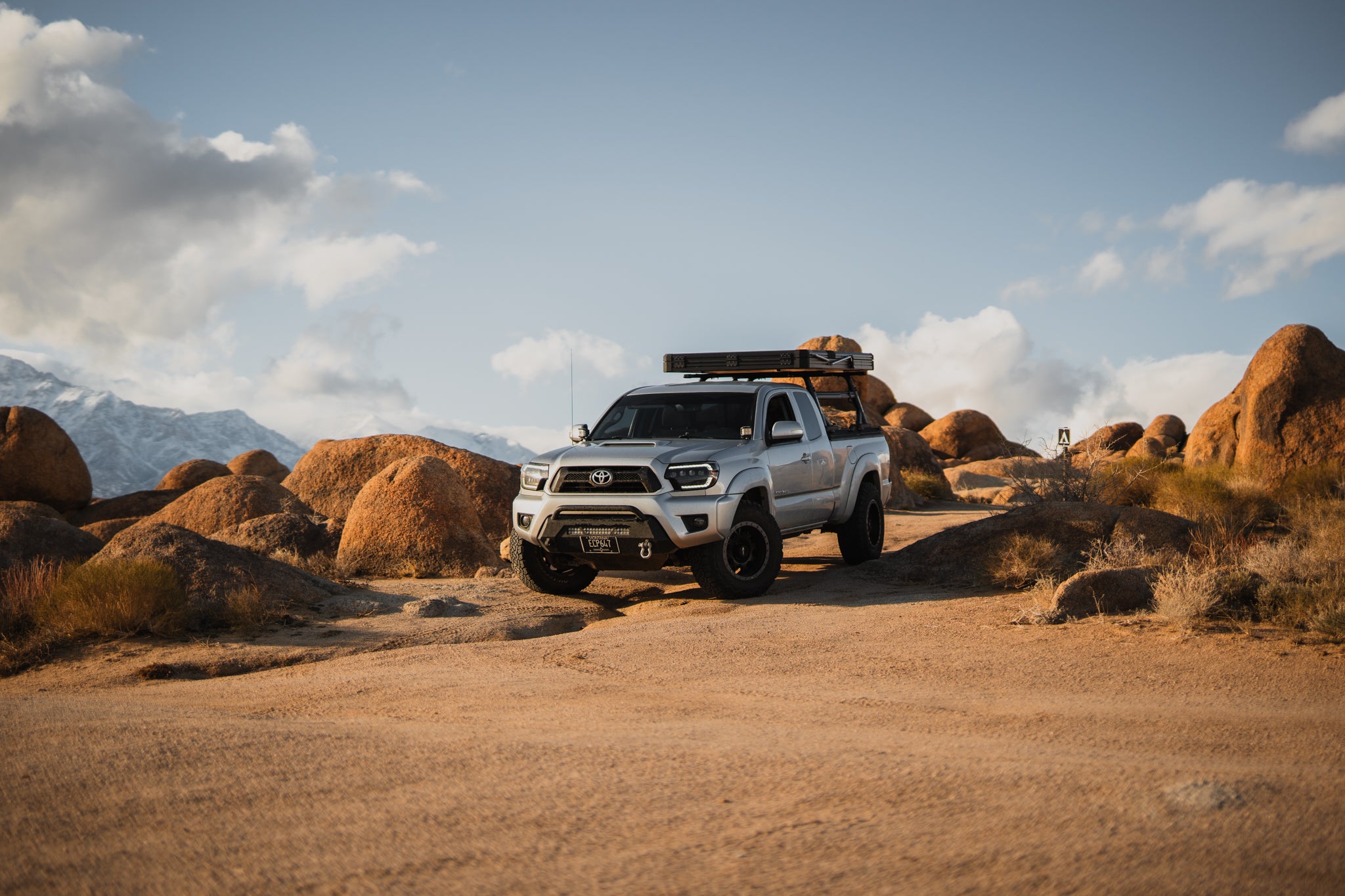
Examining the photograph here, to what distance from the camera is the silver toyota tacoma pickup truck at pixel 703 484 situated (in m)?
10.1

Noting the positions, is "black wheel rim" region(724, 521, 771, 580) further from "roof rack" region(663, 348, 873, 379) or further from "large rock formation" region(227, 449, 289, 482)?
"large rock formation" region(227, 449, 289, 482)

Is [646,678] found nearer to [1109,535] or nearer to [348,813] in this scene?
[348,813]

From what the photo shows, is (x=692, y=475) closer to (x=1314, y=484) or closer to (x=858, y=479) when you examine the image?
(x=858, y=479)

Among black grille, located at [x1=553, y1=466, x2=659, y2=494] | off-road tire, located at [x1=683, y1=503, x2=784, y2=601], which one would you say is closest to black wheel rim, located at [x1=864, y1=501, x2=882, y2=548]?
off-road tire, located at [x1=683, y1=503, x2=784, y2=601]

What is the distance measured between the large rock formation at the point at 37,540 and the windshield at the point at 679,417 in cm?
626

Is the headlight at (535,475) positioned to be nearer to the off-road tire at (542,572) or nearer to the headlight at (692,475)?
the off-road tire at (542,572)

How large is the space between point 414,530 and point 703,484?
537 cm

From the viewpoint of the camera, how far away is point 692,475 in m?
10.2

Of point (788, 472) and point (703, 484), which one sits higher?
point (788, 472)

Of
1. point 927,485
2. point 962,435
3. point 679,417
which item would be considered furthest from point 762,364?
point 962,435

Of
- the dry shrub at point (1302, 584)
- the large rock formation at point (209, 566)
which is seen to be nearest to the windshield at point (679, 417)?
the large rock formation at point (209, 566)

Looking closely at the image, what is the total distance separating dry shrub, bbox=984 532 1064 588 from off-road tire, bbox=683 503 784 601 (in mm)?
2382

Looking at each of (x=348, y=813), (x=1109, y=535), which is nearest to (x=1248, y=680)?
(x=1109, y=535)

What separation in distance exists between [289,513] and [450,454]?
2.68m
